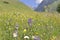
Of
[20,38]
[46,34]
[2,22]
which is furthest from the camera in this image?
[2,22]

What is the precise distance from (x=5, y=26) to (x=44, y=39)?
2.04 metres

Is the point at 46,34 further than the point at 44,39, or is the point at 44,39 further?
the point at 46,34

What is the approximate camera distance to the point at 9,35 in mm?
8953

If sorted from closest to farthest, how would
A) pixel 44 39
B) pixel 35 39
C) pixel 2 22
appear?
pixel 35 39 < pixel 44 39 < pixel 2 22

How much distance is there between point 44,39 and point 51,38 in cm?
30

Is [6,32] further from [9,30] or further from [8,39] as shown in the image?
[8,39]

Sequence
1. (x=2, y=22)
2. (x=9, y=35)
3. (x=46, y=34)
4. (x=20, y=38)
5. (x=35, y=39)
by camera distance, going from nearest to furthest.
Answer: (x=35, y=39) < (x=20, y=38) < (x=9, y=35) < (x=46, y=34) < (x=2, y=22)

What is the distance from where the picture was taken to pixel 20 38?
8383 mm

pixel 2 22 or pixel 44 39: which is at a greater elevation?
pixel 2 22

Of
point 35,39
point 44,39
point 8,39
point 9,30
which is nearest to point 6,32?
point 9,30

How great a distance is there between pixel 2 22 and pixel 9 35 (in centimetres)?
265

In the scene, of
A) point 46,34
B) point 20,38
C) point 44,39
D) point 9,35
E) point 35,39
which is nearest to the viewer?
point 35,39

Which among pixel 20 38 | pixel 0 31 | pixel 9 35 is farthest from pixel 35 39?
pixel 0 31

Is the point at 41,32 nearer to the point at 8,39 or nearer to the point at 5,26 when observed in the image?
the point at 5,26
